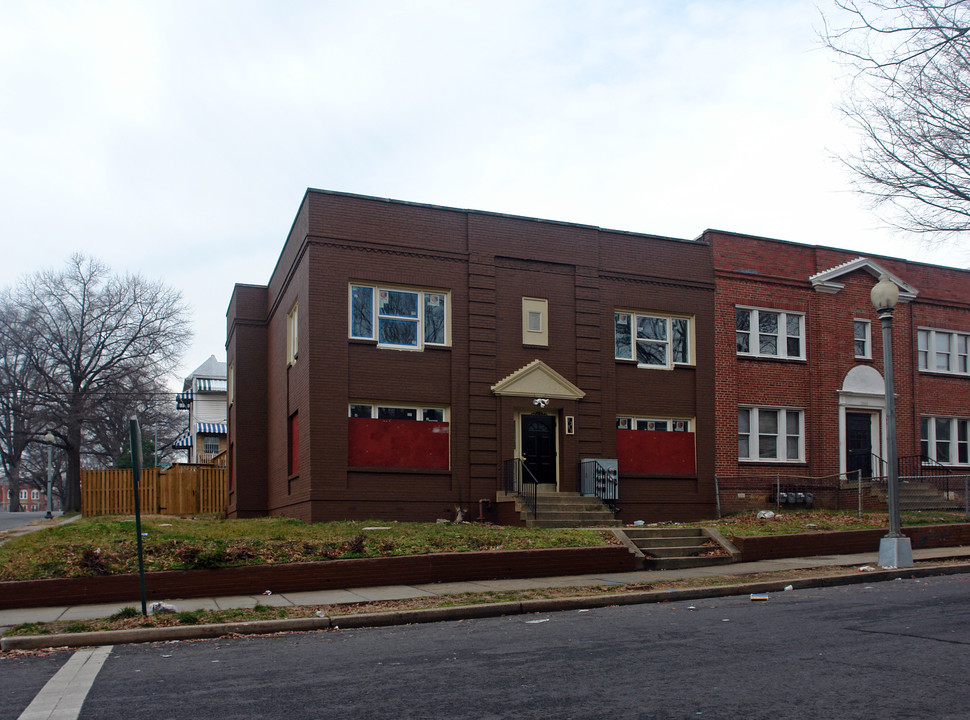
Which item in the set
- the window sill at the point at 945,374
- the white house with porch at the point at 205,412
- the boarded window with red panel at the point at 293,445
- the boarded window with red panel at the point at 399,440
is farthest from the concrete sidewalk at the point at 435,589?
the white house with porch at the point at 205,412

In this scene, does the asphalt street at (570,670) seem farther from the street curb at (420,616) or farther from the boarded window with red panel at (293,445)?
the boarded window with red panel at (293,445)

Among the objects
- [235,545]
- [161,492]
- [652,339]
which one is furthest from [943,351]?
[161,492]

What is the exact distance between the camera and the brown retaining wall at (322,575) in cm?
1252

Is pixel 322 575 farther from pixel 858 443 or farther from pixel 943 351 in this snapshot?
pixel 943 351

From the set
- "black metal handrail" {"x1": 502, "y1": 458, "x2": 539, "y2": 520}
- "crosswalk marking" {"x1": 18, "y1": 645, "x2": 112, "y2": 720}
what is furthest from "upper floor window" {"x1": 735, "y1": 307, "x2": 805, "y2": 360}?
"crosswalk marking" {"x1": 18, "y1": 645, "x2": 112, "y2": 720}

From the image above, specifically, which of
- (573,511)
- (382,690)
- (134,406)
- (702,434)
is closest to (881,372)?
(702,434)

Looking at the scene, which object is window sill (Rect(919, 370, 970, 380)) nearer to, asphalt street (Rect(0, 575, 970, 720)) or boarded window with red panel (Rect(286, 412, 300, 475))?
boarded window with red panel (Rect(286, 412, 300, 475))

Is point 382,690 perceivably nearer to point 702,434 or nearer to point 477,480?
point 477,480

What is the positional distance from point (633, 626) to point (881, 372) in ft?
66.8

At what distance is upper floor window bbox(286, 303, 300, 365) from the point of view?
23.4 meters

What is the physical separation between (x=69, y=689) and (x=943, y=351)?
93.8ft

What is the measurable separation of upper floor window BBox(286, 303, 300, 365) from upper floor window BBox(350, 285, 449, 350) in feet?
7.49

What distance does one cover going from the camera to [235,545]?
14.2m

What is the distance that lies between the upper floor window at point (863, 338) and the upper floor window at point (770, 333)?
2.05m
